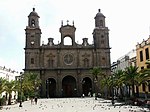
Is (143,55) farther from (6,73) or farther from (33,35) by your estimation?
(33,35)

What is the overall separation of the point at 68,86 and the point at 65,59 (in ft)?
27.0

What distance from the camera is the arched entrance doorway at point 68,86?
237 feet

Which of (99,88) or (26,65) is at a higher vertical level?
(26,65)

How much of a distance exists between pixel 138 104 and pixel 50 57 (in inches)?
→ 1682

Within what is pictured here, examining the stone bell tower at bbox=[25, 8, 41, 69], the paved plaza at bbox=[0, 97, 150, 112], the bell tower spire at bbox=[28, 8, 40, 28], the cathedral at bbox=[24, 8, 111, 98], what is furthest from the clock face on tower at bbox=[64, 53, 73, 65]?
the paved plaza at bbox=[0, 97, 150, 112]

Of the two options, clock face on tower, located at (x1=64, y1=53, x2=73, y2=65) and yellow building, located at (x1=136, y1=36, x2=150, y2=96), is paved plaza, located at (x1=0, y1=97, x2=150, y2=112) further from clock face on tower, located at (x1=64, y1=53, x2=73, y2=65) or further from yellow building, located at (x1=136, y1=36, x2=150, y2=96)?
clock face on tower, located at (x1=64, y1=53, x2=73, y2=65)

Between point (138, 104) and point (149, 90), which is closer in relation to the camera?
point (138, 104)

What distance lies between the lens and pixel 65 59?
71500 millimetres

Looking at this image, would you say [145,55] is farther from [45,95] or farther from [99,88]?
[45,95]

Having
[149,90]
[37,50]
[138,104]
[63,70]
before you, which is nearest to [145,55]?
[149,90]

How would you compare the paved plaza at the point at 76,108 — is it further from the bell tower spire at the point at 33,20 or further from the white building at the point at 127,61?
the bell tower spire at the point at 33,20

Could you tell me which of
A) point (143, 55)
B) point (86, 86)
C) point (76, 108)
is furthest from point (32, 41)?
point (76, 108)

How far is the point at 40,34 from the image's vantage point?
236 feet

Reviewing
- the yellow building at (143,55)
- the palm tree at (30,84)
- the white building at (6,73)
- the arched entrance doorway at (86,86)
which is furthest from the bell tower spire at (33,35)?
the yellow building at (143,55)
